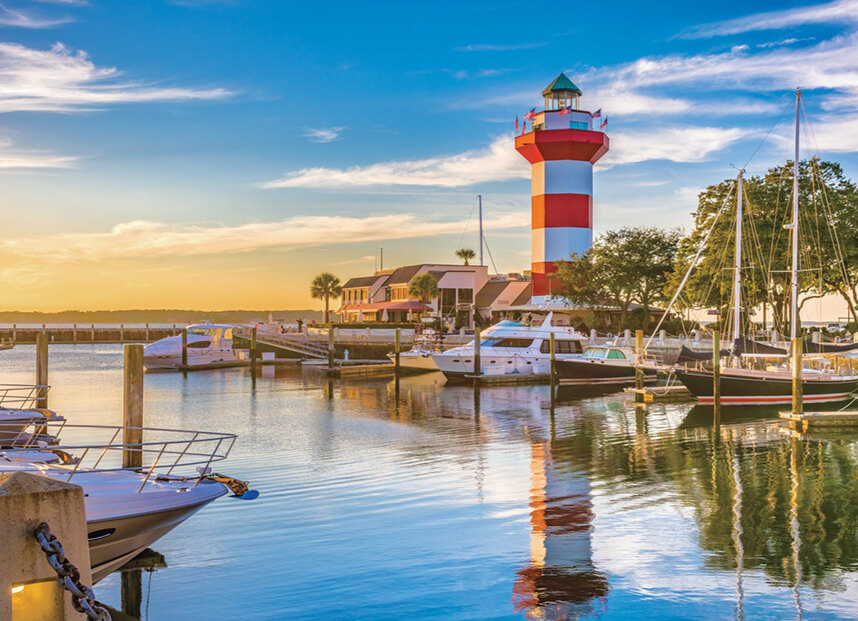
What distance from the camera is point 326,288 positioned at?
9244 centimetres

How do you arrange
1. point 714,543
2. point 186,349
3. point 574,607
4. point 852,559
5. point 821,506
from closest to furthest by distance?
point 574,607 < point 852,559 < point 714,543 < point 821,506 < point 186,349

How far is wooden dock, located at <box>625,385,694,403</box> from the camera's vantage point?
33719 mm

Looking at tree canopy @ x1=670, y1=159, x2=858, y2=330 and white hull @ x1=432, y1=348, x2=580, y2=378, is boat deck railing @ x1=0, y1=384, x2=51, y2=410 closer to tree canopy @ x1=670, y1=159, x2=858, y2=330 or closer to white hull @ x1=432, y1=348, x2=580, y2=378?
white hull @ x1=432, y1=348, x2=580, y2=378

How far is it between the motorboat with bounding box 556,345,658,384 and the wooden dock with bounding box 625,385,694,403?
13.5 feet

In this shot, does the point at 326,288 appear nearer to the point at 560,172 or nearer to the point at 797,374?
→ the point at 560,172

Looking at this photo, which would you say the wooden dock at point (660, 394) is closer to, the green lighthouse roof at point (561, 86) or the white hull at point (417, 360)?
the white hull at point (417, 360)

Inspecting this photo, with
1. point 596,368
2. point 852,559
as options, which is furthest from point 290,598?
point 596,368

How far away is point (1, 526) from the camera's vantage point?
147 inches

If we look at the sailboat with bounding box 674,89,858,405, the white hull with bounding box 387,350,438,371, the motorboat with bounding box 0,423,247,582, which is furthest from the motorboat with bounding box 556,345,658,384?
the motorboat with bounding box 0,423,247,582

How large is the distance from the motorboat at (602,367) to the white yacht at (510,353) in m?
1.59

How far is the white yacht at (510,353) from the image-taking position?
42.2 m

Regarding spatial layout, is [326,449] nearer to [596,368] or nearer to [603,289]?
[596,368]

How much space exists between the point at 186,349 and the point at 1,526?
2086 inches

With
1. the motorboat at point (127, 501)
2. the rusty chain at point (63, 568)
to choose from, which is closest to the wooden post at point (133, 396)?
the motorboat at point (127, 501)
